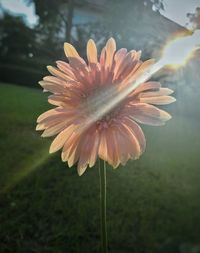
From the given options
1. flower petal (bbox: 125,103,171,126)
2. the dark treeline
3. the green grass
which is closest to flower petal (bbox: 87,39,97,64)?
flower petal (bbox: 125,103,171,126)

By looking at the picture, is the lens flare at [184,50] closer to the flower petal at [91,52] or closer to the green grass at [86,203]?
the flower petal at [91,52]

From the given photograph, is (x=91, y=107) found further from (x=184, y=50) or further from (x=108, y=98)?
(x=184, y=50)

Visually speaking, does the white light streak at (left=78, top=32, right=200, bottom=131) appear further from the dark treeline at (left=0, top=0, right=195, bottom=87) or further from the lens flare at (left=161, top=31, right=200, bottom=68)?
the dark treeline at (left=0, top=0, right=195, bottom=87)

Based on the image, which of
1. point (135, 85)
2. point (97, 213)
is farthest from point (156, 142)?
point (135, 85)

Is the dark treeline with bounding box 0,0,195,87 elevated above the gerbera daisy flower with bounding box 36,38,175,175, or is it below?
above

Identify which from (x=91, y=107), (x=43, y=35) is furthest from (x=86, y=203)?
(x=43, y=35)
